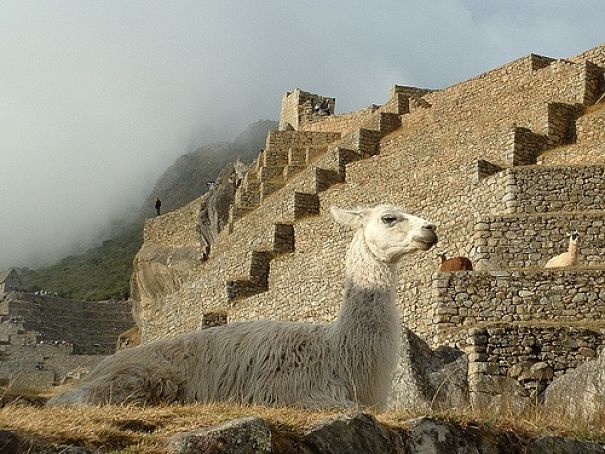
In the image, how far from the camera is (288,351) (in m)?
6.53

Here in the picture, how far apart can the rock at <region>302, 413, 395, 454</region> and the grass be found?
9 centimetres

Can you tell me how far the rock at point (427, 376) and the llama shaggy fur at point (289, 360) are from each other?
360cm

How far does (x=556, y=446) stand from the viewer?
5.65 metres

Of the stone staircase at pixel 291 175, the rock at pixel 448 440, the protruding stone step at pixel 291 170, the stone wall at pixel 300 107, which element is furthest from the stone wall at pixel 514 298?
the stone wall at pixel 300 107

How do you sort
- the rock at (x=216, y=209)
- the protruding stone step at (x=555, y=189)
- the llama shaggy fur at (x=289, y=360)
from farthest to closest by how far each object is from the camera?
the rock at (x=216, y=209) → the protruding stone step at (x=555, y=189) → the llama shaggy fur at (x=289, y=360)

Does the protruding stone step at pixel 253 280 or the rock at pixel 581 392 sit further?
the protruding stone step at pixel 253 280

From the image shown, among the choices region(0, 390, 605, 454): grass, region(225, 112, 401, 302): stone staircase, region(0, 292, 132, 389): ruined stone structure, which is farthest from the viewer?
region(0, 292, 132, 389): ruined stone structure

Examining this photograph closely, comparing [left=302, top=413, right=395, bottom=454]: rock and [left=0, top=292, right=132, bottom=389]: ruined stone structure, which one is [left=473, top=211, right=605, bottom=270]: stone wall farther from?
[left=0, top=292, right=132, bottom=389]: ruined stone structure

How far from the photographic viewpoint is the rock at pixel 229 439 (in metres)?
4.41

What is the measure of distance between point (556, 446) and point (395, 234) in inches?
79.1

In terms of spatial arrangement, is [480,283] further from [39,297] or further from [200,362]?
[39,297]

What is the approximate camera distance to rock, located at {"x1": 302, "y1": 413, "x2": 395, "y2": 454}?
191 inches

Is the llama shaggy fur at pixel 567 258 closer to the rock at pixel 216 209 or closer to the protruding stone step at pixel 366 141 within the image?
the protruding stone step at pixel 366 141

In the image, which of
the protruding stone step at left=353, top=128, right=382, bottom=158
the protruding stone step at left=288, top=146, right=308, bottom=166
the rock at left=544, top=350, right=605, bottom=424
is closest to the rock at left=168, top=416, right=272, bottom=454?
the rock at left=544, top=350, right=605, bottom=424
